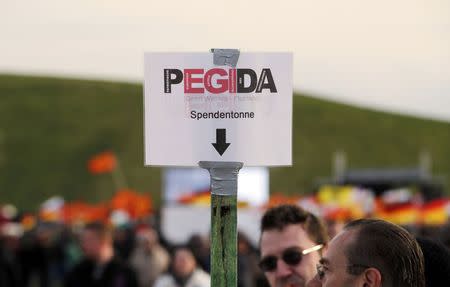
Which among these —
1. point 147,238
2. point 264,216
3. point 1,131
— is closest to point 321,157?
point 1,131

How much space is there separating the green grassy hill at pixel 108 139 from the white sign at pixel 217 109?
98.2 metres

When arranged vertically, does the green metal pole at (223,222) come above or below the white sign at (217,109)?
below

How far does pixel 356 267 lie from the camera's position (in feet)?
10.4

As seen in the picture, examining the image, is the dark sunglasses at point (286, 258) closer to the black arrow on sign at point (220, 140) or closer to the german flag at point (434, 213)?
the black arrow on sign at point (220, 140)

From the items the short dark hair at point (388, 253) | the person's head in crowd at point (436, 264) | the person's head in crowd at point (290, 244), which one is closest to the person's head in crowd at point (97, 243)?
the person's head in crowd at point (290, 244)

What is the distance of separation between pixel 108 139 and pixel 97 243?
9715 cm

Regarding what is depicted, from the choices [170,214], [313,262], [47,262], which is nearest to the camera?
[313,262]

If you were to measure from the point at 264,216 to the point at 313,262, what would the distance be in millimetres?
325

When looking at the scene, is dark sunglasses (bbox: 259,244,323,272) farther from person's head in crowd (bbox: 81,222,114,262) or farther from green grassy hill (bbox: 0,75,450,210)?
green grassy hill (bbox: 0,75,450,210)

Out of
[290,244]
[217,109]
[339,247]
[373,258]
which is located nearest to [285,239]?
[290,244]

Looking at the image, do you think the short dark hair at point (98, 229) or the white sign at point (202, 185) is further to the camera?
the white sign at point (202, 185)

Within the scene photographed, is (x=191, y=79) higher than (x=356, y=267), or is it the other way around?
(x=191, y=79)

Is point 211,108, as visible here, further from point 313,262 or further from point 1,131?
point 1,131

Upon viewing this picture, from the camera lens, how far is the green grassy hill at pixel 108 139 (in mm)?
104500
